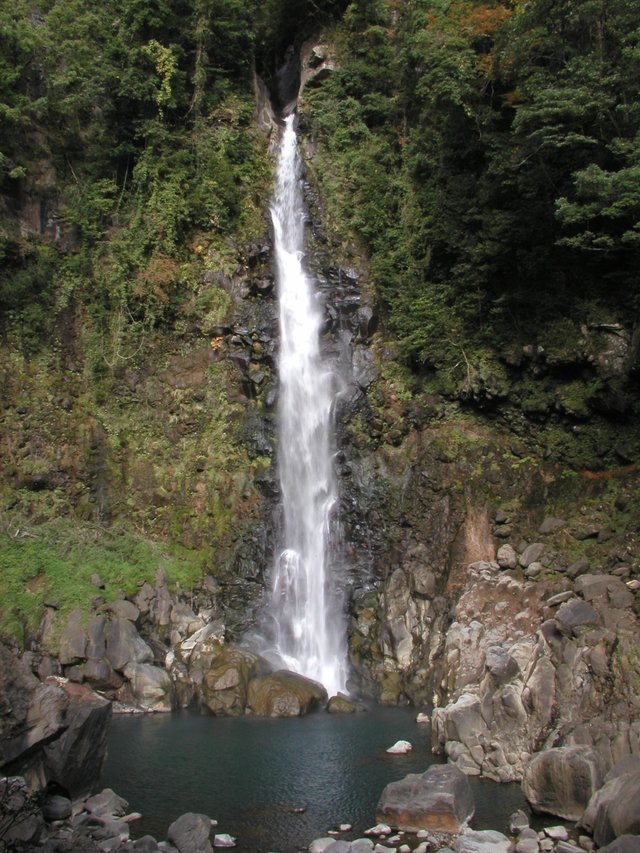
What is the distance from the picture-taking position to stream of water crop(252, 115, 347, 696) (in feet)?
60.5

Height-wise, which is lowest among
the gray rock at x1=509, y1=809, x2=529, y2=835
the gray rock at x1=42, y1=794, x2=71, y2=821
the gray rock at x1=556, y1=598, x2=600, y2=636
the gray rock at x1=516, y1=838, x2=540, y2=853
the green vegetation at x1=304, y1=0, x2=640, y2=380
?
the gray rock at x1=509, y1=809, x2=529, y2=835

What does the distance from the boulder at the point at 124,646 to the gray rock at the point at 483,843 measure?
31.2ft

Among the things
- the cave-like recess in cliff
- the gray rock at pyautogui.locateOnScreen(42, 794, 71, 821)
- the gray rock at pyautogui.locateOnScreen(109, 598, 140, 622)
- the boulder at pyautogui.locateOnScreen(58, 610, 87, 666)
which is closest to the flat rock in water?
the gray rock at pyautogui.locateOnScreen(42, 794, 71, 821)

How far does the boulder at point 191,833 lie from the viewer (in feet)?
29.8

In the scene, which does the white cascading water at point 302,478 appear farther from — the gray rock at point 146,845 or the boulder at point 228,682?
the gray rock at point 146,845

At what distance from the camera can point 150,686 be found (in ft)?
53.6

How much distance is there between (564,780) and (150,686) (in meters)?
9.60

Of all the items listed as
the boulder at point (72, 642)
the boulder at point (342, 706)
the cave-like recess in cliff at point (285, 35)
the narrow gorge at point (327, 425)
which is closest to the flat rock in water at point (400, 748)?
the narrow gorge at point (327, 425)

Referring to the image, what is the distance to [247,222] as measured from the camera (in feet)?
82.5

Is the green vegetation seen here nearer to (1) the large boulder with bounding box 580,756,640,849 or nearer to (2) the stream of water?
(2) the stream of water

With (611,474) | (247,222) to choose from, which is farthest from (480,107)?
(611,474)

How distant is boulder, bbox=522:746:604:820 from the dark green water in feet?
1.59

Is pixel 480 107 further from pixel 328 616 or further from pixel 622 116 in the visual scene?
pixel 328 616

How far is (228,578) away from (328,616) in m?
3.02
